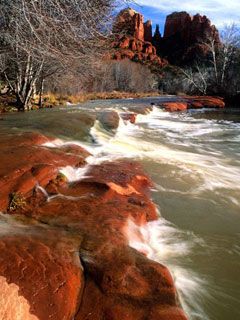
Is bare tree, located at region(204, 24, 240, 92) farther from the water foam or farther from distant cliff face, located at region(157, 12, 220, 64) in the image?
distant cliff face, located at region(157, 12, 220, 64)

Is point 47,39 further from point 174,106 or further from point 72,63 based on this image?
point 174,106

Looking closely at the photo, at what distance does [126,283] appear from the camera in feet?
10.4

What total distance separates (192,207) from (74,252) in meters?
2.76

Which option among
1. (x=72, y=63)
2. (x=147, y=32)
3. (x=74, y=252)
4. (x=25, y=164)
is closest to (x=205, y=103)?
(x=72, y=63)

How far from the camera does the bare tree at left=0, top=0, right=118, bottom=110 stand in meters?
7.07

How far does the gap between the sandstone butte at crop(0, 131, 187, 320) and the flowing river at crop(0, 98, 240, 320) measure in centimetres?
40

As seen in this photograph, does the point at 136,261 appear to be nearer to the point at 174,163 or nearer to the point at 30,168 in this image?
the point at 30,168

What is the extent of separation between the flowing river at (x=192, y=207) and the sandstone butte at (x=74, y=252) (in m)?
0.40

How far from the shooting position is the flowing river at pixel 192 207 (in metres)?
3.70

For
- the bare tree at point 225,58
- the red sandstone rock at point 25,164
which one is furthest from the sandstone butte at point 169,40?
the red sandstone rock at point 25,164

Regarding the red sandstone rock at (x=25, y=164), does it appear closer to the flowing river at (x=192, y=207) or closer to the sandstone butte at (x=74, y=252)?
A: the sandstone butte at (x=74, y=252)

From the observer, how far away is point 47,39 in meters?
8.54

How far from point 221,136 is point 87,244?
37.1 feet

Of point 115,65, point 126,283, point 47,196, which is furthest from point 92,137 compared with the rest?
point 115,65
